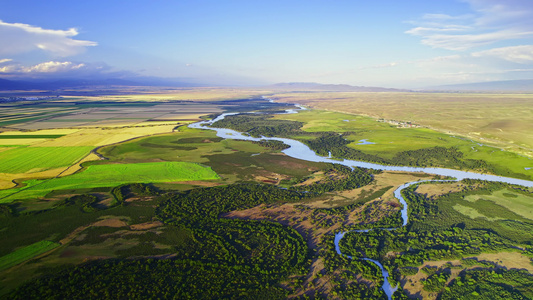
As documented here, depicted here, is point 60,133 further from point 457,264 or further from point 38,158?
point 457,264

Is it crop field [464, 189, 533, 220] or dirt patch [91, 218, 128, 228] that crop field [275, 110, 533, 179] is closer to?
crop field [464, 189, 533, 220]

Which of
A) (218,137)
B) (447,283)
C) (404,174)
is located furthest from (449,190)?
(218,137)

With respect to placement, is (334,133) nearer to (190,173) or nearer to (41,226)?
(190,173)

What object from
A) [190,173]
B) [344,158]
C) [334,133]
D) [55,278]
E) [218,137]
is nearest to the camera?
[55,278]

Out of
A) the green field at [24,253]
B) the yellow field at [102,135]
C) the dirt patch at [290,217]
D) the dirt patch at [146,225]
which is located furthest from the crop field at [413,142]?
the green field at [24,253]

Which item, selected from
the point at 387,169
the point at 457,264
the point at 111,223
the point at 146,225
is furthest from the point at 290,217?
the point at 387,169

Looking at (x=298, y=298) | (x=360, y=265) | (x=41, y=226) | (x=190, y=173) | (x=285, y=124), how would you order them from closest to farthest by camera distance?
1. (x=298, y=298)
2. (x=360, y=265)
3. (x=41, y=226)
4. (x=190, y=173)
5. (x=285, y=124)

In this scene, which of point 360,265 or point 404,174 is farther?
point 404,174

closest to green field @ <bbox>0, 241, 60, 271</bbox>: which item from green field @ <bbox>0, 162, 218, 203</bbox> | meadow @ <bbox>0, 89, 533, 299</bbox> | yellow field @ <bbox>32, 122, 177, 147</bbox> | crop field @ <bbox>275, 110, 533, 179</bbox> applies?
meadow @ <bbox>0, 89, 533, 299</bbox>
